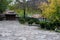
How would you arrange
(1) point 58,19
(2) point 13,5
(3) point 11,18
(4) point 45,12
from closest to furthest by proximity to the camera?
(1) point 58,19
(4) point 45,12
(3) point 11,18
(2) point 13,5

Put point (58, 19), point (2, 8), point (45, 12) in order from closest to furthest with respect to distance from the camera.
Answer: point (58, 19) < point (45, 12) < point (2, 8)

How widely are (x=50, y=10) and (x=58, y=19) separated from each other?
1244 mm

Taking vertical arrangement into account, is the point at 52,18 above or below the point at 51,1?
below

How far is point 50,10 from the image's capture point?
1596 cm

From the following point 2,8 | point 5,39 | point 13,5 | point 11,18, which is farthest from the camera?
point 13,5

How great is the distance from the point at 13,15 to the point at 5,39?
16.9 m

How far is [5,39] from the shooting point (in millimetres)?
9750

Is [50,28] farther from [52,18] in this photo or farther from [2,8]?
[2,8]

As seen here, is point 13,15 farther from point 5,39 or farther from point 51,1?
point 5,39

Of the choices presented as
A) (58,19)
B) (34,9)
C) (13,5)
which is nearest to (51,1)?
(58,19)

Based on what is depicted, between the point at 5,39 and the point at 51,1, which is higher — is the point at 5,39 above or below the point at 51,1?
below

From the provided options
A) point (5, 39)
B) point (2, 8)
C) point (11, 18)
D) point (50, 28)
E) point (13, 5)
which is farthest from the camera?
point (13, 5)

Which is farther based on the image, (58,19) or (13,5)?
(13,5)

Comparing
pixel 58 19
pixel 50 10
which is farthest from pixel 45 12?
pixel 58 19
